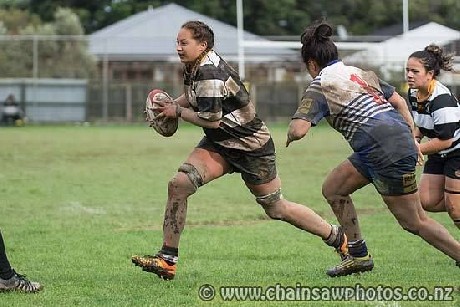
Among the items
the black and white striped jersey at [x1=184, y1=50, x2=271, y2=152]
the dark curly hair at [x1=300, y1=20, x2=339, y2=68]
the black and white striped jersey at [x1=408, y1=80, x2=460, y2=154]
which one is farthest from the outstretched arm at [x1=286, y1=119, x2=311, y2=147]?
the black and white striped jersey at [x1=408, y1=80, x2=460, y2=154]

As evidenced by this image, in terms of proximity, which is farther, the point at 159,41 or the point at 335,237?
the point at 159,41

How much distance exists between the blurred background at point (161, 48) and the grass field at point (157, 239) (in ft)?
68.6

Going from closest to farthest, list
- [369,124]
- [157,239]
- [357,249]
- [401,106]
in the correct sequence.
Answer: [369,124] < [401,106] < [357,249] < [157,239]

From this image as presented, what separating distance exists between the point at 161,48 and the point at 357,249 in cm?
5447

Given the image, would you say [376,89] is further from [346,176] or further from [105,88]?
[105,88]

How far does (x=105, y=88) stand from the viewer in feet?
144

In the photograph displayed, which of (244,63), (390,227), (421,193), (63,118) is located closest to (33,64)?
(63,118)

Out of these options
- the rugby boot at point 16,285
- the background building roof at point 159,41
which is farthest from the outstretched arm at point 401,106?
the background building roof at point 159,41

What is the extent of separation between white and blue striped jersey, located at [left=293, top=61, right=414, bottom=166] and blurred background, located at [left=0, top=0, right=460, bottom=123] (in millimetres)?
29903

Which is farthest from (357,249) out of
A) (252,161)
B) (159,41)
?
(159,41)

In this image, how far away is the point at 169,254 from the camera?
812 cm

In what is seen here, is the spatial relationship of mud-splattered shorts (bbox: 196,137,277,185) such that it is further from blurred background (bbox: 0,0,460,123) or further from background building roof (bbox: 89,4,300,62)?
background building roof (bbox: 89,4,300,62)

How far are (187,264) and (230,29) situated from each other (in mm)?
56610

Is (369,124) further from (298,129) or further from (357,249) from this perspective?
(357,249)
